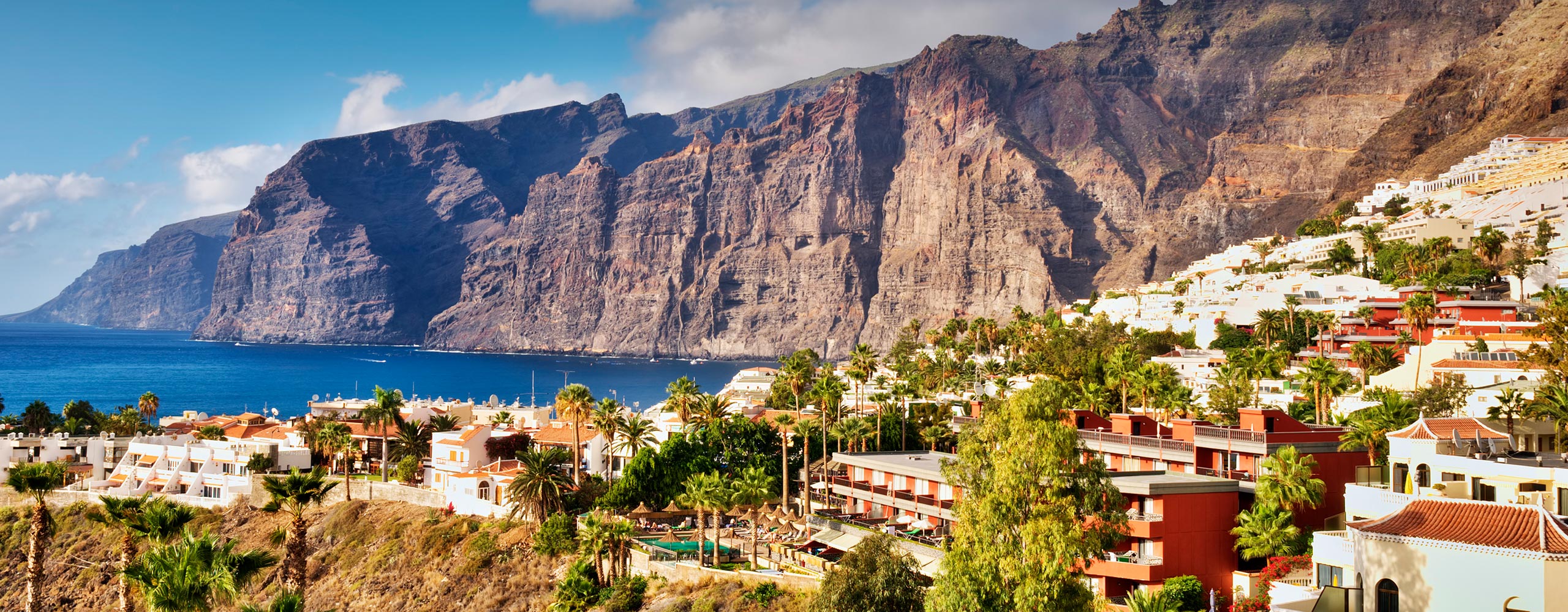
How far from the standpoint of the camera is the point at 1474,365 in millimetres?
70250

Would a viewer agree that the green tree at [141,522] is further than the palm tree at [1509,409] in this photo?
No

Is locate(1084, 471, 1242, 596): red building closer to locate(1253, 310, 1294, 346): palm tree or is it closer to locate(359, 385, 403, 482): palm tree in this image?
locate(359, 385, 403, 482): palm tree

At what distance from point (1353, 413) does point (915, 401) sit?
141 feet

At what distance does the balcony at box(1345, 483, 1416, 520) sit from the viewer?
110ft

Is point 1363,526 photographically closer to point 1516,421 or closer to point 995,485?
point 995,485

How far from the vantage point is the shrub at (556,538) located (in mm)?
61438

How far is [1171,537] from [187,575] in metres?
34.3

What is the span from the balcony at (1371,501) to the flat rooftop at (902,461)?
21.3 m

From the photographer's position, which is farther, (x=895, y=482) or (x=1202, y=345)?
(x=1202, y=345)

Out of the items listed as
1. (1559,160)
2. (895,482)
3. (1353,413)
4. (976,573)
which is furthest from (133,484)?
(1559,160)

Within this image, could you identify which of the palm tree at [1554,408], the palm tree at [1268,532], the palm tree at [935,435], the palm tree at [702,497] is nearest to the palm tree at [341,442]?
the palm tree at [702,497]

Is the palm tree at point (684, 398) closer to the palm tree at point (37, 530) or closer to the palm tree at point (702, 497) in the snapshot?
the palm tree at point (702, 497)

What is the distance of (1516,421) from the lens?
47.8m

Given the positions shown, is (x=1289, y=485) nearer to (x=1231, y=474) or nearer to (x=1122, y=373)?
(x=1231, y=474)
